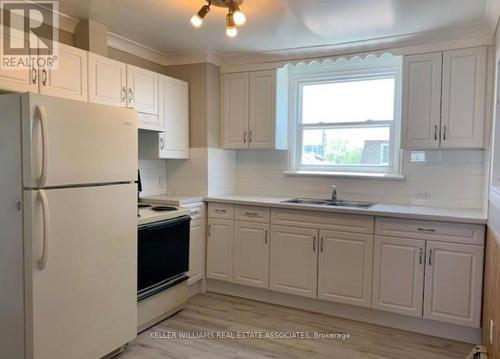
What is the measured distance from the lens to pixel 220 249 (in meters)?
3.80

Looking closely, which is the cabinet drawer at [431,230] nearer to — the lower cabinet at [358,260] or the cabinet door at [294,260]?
the lower cabinet at [358,260]

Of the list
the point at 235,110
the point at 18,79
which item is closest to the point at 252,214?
the point at 235,110

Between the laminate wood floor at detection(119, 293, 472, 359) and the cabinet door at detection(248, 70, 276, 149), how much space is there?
169 cm

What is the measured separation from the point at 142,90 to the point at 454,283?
3.02 meters

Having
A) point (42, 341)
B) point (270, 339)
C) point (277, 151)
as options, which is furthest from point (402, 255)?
point (42, 341)

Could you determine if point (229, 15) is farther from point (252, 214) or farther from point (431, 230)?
point (431, 230)

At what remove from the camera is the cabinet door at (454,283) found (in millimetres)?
2771

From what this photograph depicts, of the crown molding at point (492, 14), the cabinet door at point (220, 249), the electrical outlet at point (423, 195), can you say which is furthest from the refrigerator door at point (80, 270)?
the crown molding at point (492, 14)

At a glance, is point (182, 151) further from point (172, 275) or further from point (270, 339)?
point (270, 339)

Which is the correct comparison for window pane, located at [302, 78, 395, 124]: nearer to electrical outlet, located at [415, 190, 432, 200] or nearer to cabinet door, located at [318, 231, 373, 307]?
electrical outlet, located at [415, 190, 432, 200]

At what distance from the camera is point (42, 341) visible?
2076 millimetres

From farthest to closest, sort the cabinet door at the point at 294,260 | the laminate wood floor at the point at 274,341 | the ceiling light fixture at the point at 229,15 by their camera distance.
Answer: the cabinet door at the point at 294,260 → the laminate wood floor at the point at 274,341 → the ceiling light fixture at the point at 229,15

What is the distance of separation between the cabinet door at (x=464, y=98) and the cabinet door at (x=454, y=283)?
87 cm

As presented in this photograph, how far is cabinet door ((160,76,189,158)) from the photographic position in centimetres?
365
